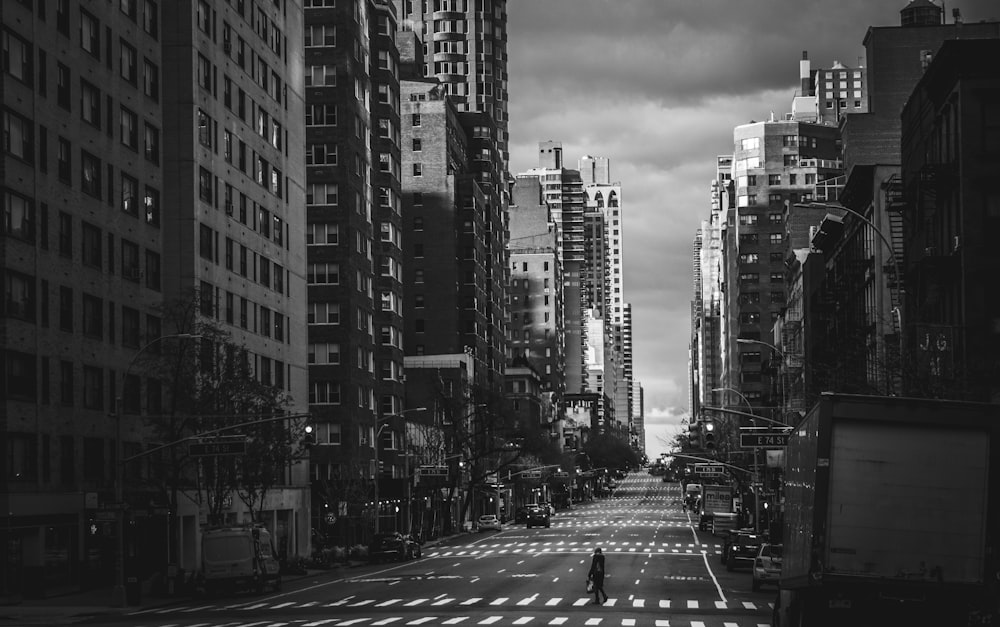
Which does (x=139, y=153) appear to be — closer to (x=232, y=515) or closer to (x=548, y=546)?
(x=232, y=515)

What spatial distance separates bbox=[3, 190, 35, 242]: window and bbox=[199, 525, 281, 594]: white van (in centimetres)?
1445

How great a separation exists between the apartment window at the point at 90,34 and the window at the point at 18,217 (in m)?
10.1

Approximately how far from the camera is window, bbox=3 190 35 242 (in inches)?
2355

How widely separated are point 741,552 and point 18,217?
123 feet

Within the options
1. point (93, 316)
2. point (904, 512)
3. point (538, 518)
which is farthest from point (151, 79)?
point (538, 518)

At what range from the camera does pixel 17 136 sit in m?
60.9

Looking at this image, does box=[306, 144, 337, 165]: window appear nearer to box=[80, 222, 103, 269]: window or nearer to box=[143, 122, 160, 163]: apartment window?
box=[143, 122, 160, 163]: apartment window

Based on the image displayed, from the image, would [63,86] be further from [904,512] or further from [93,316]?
[904,512]

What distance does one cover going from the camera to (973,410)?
23828 millimetres

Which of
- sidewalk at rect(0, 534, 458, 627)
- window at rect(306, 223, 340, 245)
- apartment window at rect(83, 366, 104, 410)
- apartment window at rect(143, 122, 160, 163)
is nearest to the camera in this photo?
sidewalk at rect(0, 534, 458, 627)

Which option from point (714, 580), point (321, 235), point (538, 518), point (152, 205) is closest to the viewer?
point (714, 580)

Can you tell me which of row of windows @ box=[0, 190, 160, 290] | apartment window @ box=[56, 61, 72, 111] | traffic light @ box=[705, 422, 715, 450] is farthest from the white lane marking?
apartment window @ box=[56, 61, 72, 111]

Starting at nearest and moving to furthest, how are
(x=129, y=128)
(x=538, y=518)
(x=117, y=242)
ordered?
1. (x=117, y=242)
2. (x=129, y=128)
3. (x=538, y=518)

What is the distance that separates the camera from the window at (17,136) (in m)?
59.9
